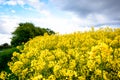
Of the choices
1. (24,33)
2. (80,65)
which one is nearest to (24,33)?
(24,33)

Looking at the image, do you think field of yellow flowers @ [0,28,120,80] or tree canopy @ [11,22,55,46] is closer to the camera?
field of yellow flowers @ [0,28,120,80]

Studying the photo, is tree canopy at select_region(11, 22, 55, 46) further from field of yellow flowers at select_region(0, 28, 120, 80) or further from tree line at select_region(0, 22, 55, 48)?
field of yellow flowers at select_region(0, 28, 120, 80)

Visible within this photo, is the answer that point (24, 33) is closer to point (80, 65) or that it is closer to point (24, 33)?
point (24, 33)

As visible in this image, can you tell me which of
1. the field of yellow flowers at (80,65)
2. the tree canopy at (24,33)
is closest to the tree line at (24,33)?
the tree canopy at (24,33)

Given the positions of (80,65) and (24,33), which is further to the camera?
(24,33)

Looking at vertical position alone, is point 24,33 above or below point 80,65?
above

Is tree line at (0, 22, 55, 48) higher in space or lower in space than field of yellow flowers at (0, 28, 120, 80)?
higher

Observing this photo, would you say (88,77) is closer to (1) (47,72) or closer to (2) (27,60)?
(1) (47,72)

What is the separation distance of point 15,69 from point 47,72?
1481mm

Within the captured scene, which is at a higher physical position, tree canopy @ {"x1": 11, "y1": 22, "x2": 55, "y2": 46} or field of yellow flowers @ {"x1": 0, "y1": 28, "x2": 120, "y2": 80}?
tree canopy @ {"x1": 11, "y1": 22, "x2": 55, "y2": 46}

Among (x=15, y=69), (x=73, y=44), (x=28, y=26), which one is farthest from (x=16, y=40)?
(x=15, y=69)

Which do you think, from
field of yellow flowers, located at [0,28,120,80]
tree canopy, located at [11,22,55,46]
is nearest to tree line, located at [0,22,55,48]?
tree canopy, located at [11,22,55,46]

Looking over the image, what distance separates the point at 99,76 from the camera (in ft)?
26.8

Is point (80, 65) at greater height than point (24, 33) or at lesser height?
lesser
